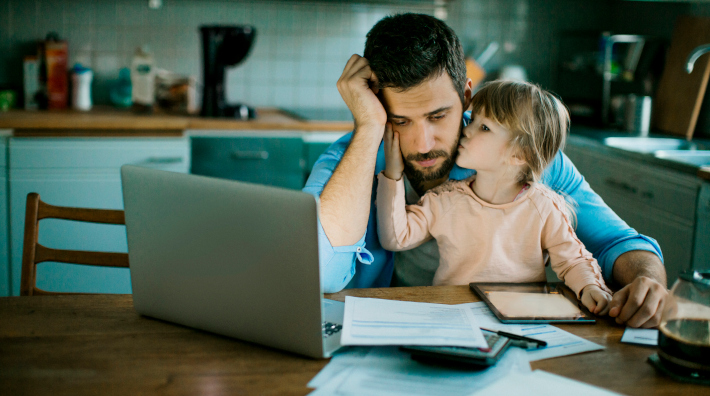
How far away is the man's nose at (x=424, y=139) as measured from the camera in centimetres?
144

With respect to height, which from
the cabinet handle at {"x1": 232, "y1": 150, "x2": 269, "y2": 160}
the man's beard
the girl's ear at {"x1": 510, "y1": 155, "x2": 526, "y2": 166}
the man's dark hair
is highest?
the man's dark hair

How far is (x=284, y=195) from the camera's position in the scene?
2.65ft

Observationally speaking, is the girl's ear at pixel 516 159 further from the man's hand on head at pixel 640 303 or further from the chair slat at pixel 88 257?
the chair slat at pixel 88 257

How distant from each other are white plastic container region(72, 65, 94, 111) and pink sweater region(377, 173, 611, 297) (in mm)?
2222

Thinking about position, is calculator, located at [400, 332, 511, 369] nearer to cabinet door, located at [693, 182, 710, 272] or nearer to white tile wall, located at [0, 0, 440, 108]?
cabinet door, located at [693, 182, 710, 272]

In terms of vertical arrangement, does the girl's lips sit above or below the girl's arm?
above

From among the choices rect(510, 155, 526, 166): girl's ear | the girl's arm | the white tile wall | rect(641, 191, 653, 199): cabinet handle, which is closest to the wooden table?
the girl's arm

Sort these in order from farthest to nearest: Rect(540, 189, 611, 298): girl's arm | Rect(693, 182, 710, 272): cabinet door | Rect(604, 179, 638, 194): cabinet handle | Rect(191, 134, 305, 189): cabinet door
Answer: Rect(191, 134, 305, 189): cabinet door
Rect(604, 179, 638, 194): cabinet handle
Rect(693, 182, 710, 272): cabinet door
Rect(540, 189, 611, 298): girl's arm

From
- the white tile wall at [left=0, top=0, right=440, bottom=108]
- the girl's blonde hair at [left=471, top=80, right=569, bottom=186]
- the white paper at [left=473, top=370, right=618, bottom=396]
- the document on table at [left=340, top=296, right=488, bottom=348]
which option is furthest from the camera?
the white tile wall at [left=0, top=0, right=440, bottom=108]

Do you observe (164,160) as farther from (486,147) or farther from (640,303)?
(640,303)

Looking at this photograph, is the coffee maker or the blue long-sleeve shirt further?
the coffee maker

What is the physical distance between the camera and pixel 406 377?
83 cm

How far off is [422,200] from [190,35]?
7.50 feet

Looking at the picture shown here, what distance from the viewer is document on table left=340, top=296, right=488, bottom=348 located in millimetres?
883
